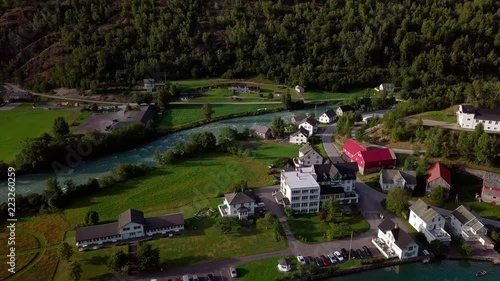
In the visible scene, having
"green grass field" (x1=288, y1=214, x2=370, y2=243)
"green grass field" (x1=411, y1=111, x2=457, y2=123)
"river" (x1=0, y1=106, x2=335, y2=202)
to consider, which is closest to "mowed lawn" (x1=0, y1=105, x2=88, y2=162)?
"river" (x1=0, y1=106, x2=335, y2=202)

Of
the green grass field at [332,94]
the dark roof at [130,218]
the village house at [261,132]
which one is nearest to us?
the dark roof at [130,218]

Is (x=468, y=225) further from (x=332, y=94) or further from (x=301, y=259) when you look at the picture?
(x=332, y=94)

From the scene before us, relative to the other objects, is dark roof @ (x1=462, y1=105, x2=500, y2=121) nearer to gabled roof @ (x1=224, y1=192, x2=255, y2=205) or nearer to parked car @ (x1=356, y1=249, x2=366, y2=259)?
parked car @ (x1=356, y1=249, x2=366, y2=259)

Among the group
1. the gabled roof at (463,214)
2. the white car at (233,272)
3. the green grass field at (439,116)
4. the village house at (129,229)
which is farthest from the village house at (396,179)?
the village house at (129,229)

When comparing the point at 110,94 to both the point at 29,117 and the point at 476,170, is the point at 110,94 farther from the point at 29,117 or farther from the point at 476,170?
the point at 476,170

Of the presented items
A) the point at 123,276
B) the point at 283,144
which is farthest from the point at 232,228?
the point at 283,144

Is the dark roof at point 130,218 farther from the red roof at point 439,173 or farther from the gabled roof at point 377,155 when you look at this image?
the red roof at point 439,173
